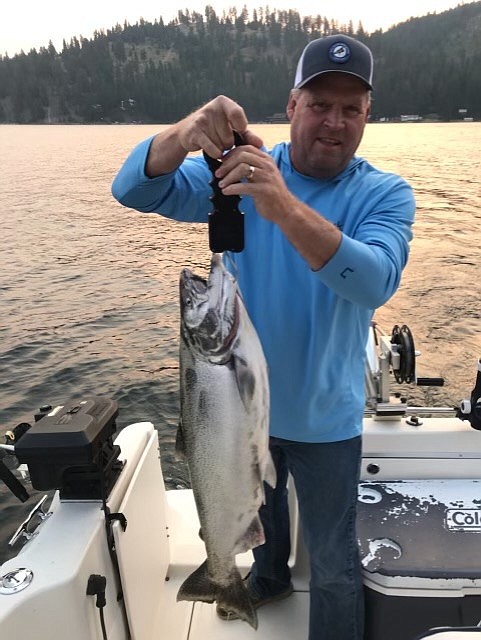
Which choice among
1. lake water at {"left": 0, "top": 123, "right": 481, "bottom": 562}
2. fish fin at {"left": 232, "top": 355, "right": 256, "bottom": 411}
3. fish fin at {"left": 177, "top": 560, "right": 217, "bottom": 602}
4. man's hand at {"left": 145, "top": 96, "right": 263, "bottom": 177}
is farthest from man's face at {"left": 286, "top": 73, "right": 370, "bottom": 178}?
lake water at {"left": 0, "top": 123, "right": 481, "bottom": 562}

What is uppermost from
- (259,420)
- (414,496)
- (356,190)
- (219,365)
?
(356,190)

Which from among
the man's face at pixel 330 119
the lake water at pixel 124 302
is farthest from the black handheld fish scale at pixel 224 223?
the lake water at pixel 124 302

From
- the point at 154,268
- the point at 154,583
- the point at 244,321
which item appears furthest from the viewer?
the point at 154,268

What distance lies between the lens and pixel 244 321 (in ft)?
5.97

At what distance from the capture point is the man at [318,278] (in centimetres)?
215

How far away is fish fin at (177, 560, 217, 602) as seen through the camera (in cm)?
220

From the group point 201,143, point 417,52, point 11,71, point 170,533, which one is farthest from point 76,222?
point 11,71

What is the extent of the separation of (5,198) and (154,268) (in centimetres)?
1298

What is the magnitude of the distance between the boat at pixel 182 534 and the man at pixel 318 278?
1.01 ft

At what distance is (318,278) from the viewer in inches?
81.8

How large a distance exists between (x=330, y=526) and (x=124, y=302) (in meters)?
11.5

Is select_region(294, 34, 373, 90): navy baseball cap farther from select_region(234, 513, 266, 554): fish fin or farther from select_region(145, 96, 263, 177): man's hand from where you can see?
select_region(234, 513, 266, 554): fish fin

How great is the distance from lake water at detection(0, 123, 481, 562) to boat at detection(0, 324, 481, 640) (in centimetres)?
357

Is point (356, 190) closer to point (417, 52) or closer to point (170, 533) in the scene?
point (170, 533)
